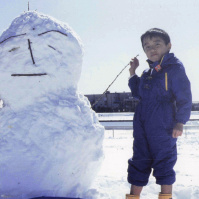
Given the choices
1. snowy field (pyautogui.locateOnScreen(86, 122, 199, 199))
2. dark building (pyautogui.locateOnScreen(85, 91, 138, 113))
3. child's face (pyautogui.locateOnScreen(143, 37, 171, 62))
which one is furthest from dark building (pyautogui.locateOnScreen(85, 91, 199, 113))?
child's face (pyautogui.locateOnScreen(143, 37, 171, 62))

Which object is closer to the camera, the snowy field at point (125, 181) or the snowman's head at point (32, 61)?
the snowman's head at point (32, 61)

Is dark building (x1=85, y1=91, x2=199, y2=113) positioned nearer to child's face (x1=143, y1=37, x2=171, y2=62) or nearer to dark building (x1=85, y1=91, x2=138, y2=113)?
dark building (x1=85, y1=91, x2=138, y2=113)

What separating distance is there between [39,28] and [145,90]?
1.03 meters

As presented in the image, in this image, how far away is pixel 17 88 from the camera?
2146 millimetres

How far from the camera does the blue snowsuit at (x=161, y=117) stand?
187 centimetres

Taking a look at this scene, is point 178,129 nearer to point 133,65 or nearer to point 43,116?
point 133,65

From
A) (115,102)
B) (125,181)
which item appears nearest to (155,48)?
(125,181)

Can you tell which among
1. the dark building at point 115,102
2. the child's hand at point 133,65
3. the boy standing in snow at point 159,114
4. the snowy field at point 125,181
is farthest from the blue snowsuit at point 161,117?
the dark building at point 115,102

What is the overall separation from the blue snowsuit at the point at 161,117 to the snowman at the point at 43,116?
377 mm

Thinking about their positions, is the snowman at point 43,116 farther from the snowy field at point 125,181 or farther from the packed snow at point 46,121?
the snowy field at point 125,181

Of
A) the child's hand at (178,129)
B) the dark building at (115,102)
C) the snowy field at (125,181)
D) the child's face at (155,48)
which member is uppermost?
the child's face at (155,48)

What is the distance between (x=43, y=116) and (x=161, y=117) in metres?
0.89

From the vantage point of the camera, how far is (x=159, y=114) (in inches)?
74.7

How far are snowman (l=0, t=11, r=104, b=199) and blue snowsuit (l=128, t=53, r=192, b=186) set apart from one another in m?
0.38
